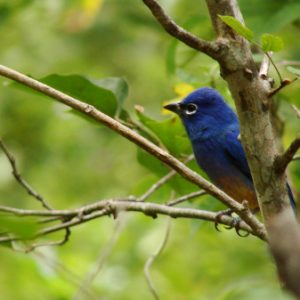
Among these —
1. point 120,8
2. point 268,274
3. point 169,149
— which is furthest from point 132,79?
point 169,149

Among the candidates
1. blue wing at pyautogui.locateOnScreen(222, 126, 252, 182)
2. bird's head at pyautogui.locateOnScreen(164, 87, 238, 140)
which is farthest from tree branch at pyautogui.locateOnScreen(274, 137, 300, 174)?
bird's head at pyautogui.locateOnScreen(164, 87, 238, 140)

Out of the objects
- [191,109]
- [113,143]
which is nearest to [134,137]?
[191,109]

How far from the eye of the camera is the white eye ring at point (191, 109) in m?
4.61

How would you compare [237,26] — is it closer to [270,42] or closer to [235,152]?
[270,42]

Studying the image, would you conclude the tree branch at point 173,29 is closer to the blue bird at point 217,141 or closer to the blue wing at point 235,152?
the blue bird at point 217,141

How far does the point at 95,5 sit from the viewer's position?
5.39 m

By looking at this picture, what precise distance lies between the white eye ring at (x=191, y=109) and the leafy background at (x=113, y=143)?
19cm

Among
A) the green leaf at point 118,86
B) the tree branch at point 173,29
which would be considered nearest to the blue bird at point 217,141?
the green leaf at point 118,86

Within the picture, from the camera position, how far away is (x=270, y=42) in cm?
222

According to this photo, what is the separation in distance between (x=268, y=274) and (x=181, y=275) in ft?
2.44

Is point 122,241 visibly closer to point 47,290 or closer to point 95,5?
point 47,290

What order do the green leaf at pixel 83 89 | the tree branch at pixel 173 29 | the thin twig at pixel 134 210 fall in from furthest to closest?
1. the green leaf at pixel 83 89
2. the thin twig at pixel 134 210
3. the tree branch at pixel 173 29

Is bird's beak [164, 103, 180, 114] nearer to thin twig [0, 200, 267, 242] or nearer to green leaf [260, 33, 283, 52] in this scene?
thin twig [0, 200, 267, 242]

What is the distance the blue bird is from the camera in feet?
14.3
